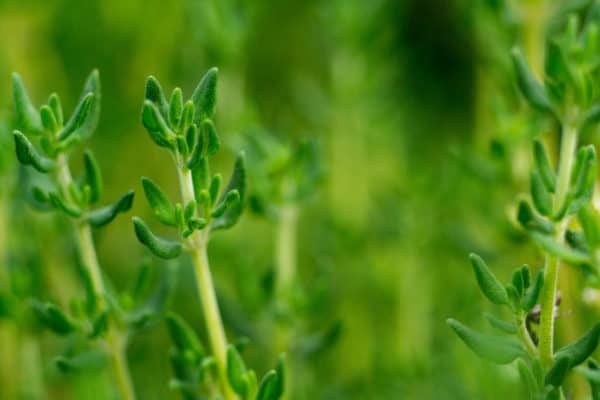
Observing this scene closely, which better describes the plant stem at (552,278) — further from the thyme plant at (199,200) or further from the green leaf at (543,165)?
the thyme plant at (199,200)

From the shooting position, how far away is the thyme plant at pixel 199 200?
0.55 meters

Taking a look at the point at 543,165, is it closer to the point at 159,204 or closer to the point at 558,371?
the point at 558,371

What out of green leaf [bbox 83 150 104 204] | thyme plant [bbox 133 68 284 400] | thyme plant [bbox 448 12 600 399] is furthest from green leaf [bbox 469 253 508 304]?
green leaf [bbox 83 150 104 204]

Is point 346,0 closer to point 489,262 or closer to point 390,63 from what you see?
point 390,63

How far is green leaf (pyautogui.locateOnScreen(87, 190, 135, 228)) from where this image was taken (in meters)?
0.60

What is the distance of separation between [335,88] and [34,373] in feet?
1.85

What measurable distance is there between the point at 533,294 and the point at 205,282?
0.21m

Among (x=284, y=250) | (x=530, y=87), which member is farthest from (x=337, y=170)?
(x=530, y=87)

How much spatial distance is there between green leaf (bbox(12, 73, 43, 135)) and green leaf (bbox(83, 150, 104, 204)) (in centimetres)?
4

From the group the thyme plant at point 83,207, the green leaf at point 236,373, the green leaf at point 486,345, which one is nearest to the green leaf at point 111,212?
the thyme plant at point 83,207

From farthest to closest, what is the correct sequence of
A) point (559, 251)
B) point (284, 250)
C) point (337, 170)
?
point (337, 170) < point (284, 250) < point (559, 251)

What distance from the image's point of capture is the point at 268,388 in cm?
58

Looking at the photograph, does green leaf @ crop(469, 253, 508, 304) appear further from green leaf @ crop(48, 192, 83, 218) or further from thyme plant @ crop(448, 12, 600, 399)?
green leaf @ crop(48, 192, 83, 218)

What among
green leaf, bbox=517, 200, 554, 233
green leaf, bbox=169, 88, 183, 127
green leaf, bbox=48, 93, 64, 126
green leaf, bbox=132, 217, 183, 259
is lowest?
green leaf, bbox=517, 200, 554, 233
